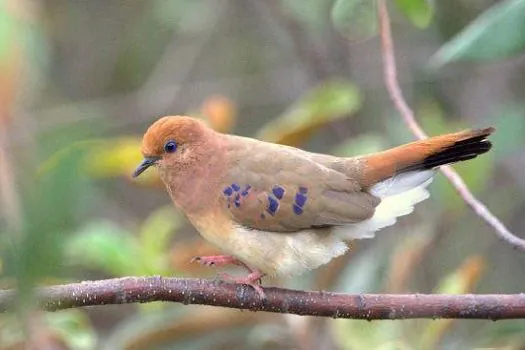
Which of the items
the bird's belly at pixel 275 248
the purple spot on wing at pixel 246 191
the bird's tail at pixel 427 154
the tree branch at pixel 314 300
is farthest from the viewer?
the purple spot on wing at pixel 246 191

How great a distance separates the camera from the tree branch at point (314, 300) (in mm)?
1722

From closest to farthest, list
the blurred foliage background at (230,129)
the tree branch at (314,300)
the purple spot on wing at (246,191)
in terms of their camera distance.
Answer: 1. the blurred foliage background at (230,129)
2. the tree branch at (314,300)
3. the purple spot on wing at (246,191)

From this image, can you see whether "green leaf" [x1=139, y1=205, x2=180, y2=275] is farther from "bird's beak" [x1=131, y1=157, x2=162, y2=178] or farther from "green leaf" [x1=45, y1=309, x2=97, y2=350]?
"bird's beak" [x1=131, y1=157, x2=162, y2=178]

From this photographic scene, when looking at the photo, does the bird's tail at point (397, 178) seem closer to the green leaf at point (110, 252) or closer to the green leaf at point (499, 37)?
the green leaf at point (499, 37)

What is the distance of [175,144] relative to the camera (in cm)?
246

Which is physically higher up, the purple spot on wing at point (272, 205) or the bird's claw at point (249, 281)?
the purple spot on wing at point (272, 205)

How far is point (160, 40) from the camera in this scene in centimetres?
552

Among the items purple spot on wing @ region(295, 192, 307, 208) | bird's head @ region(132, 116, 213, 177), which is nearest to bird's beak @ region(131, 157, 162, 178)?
bird's head @ region(132, 116, 213, 177)

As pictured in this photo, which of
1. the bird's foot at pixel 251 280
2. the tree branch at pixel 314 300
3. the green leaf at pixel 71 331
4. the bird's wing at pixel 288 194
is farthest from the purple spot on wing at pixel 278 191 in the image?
the green leaf at pixel 71 331

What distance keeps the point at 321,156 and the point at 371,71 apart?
2797 millimetres

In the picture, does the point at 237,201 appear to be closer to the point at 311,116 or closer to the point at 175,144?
the point at 175,144

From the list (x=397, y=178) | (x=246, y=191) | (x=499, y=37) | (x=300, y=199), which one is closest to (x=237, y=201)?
(x=246, y=191)

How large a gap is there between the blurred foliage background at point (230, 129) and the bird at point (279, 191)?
0.91ft

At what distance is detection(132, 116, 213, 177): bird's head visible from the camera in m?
2.42
